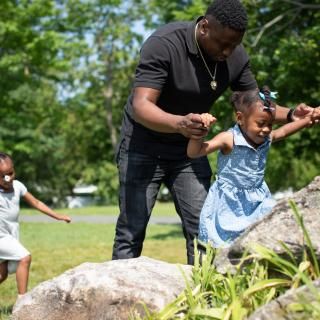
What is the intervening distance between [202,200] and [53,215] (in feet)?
7.04

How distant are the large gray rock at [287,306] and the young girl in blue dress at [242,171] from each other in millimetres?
1697

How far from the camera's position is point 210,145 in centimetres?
443

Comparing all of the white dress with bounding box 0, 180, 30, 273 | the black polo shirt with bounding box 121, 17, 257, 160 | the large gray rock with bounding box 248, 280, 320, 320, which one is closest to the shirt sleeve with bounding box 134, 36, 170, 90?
the black polo shirt with bounding box 121, 17, 257, 160

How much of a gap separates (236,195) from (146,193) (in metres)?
0.68

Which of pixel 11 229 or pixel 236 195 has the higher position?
pixel 236 195

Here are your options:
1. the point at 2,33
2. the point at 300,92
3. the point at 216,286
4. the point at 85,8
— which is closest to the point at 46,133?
the point at 85,8

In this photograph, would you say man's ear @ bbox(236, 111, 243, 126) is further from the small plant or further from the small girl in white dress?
the small girl in white dress

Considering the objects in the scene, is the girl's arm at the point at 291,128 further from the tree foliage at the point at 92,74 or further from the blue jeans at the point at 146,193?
the tree foliage at the point at 92,74

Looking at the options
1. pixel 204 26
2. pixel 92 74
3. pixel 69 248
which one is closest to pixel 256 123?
pixel 204 26

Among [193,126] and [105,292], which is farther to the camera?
[193,126]

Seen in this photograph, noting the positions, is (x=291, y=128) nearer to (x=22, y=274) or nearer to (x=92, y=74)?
(x=22, y=274)

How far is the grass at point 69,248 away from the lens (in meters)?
8.67

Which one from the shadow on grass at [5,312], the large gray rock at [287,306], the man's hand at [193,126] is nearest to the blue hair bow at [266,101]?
the man's hand at [193,126]

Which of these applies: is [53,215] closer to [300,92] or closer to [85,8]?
[300,92]
